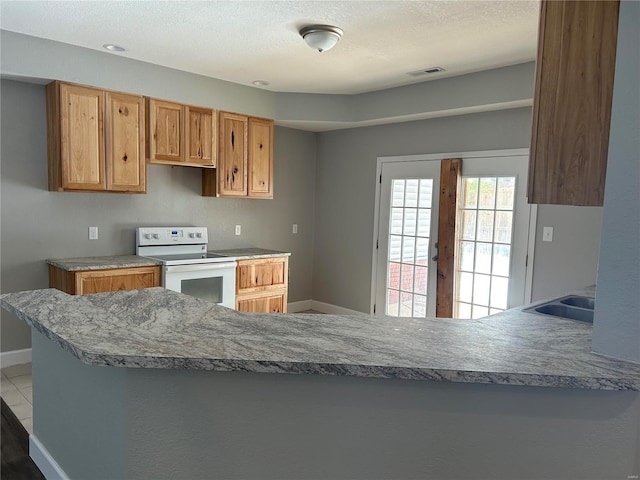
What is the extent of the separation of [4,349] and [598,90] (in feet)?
14.4

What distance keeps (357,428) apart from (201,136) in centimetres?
364

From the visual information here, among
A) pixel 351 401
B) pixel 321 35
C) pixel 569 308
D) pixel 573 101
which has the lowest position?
pixel 351 401

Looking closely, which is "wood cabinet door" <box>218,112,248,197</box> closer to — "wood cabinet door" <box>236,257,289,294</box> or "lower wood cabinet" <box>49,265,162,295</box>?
"wood cabinet door" <box>236,257,289,294</box>

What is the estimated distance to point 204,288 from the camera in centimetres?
433

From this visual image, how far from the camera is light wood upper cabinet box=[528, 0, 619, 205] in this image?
148 cm

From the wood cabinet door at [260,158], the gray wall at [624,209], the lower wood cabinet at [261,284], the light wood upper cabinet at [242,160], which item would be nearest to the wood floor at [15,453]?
the lower wood cabinet at [261,284]

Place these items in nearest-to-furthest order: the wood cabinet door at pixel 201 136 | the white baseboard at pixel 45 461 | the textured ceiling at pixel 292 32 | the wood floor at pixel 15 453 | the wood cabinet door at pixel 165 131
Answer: the white baseboard at pixel 45 461 → the wood floor at pixel 15 453 → the textured ceiling at pixel 292 32 → the wood cabinet door at pixel 165 131 → the wood cabinet door at pixel 201 136

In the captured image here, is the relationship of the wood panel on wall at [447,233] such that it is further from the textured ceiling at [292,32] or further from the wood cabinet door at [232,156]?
the wood cabinet door at [232,156]

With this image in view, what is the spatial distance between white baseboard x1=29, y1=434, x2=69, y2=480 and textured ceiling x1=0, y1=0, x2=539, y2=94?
246cm

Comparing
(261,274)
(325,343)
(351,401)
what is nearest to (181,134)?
(261,274)

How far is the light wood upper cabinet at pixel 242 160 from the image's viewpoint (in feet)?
15.4

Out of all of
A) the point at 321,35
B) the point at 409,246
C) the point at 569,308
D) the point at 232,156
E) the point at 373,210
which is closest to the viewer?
the point at 569,308

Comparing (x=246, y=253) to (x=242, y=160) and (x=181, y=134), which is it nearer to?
(x=242, y=160)

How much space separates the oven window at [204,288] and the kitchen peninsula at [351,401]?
100 inches
